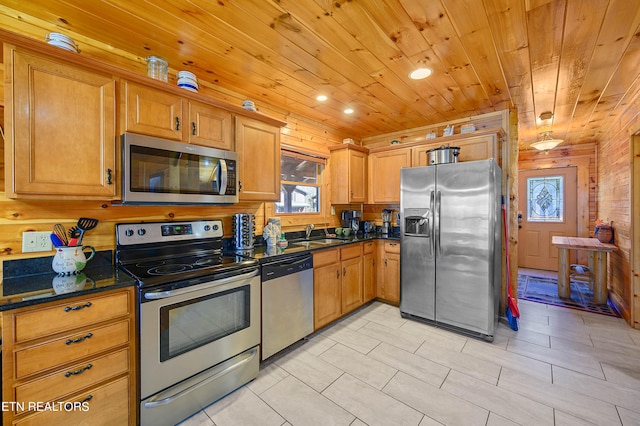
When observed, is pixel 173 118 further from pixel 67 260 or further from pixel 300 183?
pixel 300 183

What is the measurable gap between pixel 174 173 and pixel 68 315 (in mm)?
1030

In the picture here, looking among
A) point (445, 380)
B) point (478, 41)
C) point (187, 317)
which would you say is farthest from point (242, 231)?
point (478, 41)

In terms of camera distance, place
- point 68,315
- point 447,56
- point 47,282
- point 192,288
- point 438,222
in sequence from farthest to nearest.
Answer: point 438,222, point 447,56, point 192,288, point 47,282, point 68,315

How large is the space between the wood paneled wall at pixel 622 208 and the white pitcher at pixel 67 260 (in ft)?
16.3

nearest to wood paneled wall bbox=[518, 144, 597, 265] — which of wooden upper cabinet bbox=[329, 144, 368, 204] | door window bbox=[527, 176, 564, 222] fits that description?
door window bbox=[527, 176, 564, 222]

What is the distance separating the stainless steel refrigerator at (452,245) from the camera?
8.72 ft

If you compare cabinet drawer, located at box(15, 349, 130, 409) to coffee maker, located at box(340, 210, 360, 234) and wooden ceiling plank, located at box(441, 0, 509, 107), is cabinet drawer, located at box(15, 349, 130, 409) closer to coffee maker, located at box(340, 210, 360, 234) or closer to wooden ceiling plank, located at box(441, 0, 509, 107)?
wooden ceiling plank, located at box(441, 0, 509, 107)

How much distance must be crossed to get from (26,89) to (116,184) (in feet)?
2.00

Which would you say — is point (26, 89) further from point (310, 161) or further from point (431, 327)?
point (431, 327)

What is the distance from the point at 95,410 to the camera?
4.71 ft

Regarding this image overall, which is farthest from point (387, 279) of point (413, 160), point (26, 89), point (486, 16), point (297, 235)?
point (26, 89)

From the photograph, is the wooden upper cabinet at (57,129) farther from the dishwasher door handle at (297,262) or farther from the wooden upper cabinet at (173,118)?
the dishwasher door handle at (297,262)

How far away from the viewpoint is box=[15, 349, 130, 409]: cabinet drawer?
126 centimetres

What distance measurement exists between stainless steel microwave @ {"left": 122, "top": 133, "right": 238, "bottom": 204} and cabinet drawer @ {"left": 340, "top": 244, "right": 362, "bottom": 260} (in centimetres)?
138
